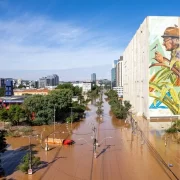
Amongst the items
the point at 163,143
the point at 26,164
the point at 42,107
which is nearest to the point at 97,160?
the point at 26,164

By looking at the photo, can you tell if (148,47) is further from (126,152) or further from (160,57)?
(126,152)

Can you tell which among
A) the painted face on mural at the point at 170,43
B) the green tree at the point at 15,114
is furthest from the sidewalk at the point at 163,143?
the green tree at the point at 15,114

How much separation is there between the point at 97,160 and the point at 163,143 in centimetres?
547

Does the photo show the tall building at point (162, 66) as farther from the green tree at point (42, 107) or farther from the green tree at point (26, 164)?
the green tree at point (26, 164)

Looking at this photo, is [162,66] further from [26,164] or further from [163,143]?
[26,164]

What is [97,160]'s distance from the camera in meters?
13.6

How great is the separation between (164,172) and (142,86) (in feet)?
64.0

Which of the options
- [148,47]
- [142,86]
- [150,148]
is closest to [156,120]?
[142,86]

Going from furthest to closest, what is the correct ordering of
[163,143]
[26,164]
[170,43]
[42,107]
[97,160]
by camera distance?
[170,43]
[42,107]
[163,143]
[97,160]
[26,164]

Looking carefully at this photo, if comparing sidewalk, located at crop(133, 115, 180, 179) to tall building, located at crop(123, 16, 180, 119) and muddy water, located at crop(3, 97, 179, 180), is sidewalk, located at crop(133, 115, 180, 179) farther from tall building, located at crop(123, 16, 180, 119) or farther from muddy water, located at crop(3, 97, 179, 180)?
tall building, located at crop(123, 16, 180, 119)

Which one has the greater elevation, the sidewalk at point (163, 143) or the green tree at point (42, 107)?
the green tree at point (42, 107)

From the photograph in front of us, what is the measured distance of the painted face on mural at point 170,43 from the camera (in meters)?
27.1

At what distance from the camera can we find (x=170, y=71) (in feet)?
89.3

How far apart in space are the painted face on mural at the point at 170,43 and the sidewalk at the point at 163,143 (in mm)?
7063
